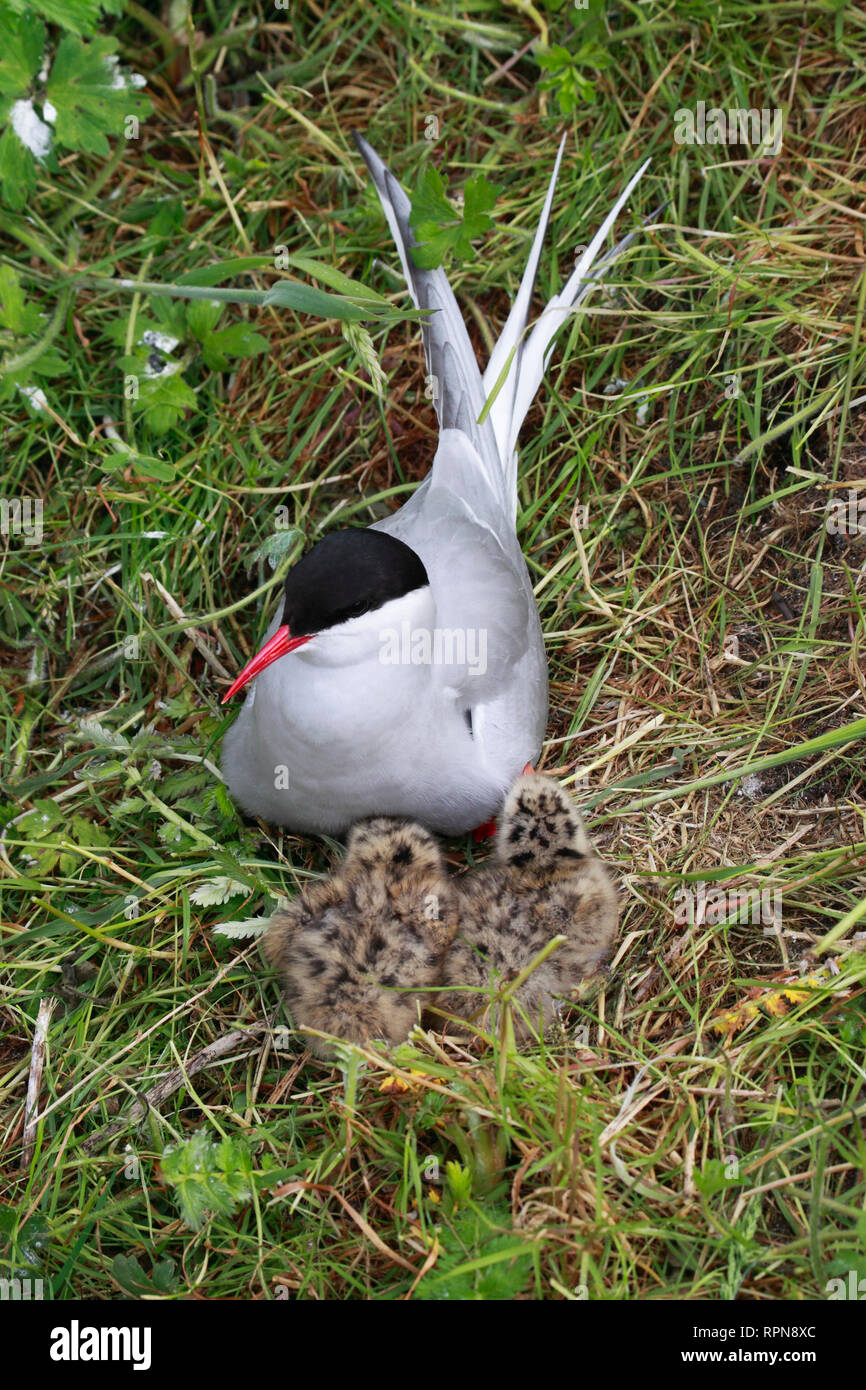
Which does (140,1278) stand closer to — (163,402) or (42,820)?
(42,820)

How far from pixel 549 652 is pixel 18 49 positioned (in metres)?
2.42

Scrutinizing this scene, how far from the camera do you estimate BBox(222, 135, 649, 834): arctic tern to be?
3.00 m

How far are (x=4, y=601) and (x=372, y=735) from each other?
4.83ft

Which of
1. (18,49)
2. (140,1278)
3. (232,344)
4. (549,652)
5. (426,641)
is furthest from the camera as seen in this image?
(232,344)

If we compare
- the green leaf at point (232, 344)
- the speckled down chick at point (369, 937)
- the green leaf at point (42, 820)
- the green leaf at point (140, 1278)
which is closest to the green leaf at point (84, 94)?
the green leaf at point (232, 344)

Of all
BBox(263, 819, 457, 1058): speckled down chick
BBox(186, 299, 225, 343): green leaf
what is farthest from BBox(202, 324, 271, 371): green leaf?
BBox(263, 819, 457, 1058): speckled down chick

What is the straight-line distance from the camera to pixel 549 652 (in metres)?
3.79

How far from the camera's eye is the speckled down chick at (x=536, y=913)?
9.51ft

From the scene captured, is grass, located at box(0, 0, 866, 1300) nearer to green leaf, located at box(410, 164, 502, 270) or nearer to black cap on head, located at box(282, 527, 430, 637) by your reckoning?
green leaf, located at box(410, 164, 502, 270)

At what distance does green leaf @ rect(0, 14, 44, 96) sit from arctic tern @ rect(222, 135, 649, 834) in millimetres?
1050

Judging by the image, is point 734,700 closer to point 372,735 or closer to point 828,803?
point 828,803

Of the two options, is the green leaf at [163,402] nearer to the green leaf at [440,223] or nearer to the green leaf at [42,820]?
the green leaf at [440,223]

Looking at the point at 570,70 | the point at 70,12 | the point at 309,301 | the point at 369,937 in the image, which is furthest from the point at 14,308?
the point at 369,937

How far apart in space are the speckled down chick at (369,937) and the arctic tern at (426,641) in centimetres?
20
